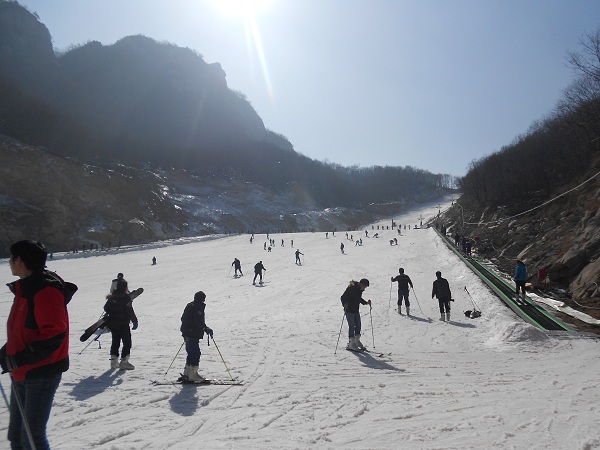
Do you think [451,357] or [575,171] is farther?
[575,171]

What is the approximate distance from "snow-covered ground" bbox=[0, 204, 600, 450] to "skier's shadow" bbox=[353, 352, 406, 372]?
4 cm

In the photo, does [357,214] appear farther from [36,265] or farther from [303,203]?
[36,265]

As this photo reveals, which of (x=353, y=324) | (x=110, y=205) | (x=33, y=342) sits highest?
(x=110, y=205)

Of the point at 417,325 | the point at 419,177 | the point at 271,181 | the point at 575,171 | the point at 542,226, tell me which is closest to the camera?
the point at 417,325

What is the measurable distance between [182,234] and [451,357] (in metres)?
69.5

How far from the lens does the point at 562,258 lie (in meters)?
→ 16.9

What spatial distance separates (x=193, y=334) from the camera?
6816mm

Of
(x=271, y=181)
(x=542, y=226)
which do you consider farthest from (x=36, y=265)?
(x=271, y=181)

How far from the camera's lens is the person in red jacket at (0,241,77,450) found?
3.04 m

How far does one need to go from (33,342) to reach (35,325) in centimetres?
13

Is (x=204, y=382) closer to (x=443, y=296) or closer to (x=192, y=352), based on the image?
(x=192, y=352)

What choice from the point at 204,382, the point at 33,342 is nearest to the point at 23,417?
the point at 33,342

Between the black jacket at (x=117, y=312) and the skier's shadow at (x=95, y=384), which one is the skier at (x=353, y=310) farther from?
the skier's shadow at (x=95, y=384)

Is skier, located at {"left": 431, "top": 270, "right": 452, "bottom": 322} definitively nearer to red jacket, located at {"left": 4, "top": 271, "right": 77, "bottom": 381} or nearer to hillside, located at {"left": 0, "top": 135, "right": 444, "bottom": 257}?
red jacket, located at {"left": 4, "top": 271, "right": 77, "bottom": 381}
